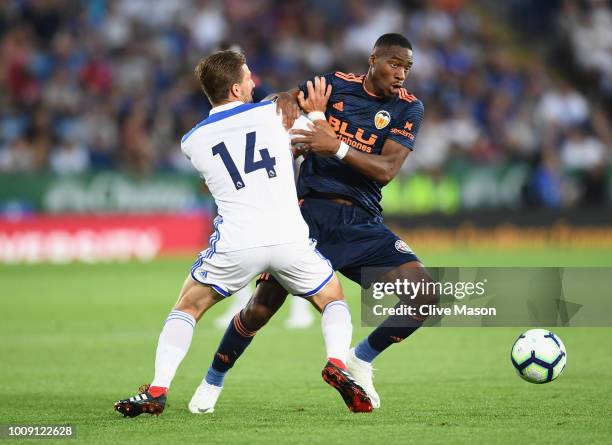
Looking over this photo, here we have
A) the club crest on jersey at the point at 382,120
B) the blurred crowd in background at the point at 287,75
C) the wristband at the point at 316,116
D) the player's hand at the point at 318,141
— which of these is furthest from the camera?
the blurred crowd in background at the point at 287,75

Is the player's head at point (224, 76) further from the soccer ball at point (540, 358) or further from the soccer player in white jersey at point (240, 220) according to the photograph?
the soccer ball at point (540, 358)

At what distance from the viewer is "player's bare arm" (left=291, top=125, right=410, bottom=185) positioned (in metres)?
6.58

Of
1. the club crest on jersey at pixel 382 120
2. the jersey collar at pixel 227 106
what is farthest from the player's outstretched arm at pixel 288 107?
the club crest on jersey at pixel 382 120

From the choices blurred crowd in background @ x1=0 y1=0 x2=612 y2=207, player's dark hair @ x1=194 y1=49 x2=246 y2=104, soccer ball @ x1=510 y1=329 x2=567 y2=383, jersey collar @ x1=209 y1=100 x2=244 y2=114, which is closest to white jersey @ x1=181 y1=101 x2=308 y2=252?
jersey collar @ x1=209 y1=100 x2=244 y2=114

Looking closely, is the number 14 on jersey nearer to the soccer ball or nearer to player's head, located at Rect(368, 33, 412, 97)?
player's head, located at Rect(368, 33, 412, 97)

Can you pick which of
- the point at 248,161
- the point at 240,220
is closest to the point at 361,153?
the point at 248,161

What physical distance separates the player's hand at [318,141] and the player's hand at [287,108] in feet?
0.23

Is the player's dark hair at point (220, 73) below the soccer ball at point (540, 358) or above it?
above

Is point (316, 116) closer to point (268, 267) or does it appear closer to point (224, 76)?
point (224, 76)

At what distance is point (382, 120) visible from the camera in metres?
7.21

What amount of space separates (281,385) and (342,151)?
2.17 metres

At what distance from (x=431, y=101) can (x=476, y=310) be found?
15.5 m

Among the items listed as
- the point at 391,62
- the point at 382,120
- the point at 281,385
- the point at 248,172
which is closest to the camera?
the point at 248,172

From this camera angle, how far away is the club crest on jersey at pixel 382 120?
7203mm
